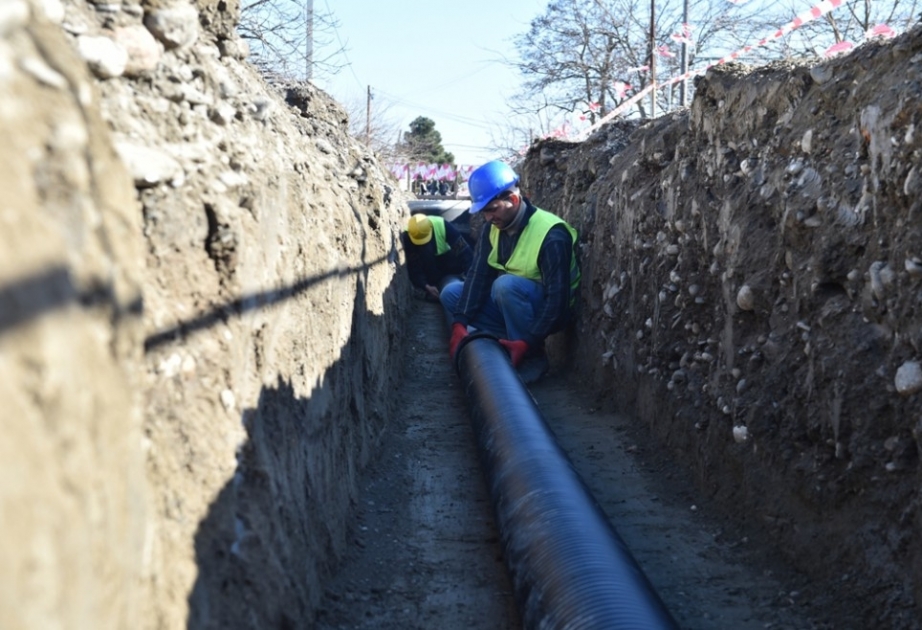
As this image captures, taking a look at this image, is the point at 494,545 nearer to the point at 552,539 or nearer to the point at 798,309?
the point at 552,539

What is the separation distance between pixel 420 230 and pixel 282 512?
23.7ft

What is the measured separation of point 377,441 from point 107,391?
3456 mm

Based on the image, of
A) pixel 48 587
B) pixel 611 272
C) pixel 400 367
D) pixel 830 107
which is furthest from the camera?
pixel 400 367

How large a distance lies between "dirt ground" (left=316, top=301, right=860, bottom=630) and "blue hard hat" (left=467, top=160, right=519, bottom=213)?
191 cm

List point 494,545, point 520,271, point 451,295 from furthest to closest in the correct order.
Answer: point 451,295
point 520,271
point 494,545

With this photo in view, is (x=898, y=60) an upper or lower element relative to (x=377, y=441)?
upper

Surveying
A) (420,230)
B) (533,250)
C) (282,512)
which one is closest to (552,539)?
(282,512)

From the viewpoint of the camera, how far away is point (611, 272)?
6262 millimetres

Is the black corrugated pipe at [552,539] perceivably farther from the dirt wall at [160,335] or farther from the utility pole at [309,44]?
the utility pole at [309,44]

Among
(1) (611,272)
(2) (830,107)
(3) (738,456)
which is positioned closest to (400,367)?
(1) (611,272)

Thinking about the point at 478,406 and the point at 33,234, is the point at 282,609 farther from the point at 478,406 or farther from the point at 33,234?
the point at 478,406

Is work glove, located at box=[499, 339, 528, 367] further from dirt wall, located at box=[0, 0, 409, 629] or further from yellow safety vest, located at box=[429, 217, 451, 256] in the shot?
yellow safety vest, located at box=[429, 217, 451, 256]

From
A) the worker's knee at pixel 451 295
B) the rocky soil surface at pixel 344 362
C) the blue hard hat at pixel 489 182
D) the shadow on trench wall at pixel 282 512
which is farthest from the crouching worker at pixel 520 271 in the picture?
the shadow on trench wall at pixel 282 512

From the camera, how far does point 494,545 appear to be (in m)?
3.98
